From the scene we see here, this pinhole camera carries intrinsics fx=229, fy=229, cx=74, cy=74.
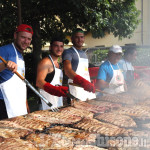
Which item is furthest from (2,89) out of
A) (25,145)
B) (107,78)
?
(107,78)

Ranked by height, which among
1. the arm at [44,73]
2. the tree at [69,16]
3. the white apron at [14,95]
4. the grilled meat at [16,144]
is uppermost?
the tree at [69,16]

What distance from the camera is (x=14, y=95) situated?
3.92 m

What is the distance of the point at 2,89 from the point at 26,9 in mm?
4087

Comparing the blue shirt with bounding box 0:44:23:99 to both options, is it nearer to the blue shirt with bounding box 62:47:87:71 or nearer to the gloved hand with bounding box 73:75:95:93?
the gloved hand with bounding box 73:75:95:93

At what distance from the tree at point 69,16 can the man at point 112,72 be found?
1.80m

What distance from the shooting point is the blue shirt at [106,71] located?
5.40 meters

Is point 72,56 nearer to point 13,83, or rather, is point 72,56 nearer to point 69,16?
point 13,83

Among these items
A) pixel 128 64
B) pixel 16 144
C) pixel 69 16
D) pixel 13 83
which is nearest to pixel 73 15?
pixel 69 16

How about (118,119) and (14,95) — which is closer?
(118,119)

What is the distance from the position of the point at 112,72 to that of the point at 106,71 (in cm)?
16

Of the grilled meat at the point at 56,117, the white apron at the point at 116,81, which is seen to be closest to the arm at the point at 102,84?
the white apron at the point at 116,81

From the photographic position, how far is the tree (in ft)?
22.7

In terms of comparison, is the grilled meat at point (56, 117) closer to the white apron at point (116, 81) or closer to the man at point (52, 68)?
the man at point (52, 68)

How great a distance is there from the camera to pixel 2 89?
3787 mm
